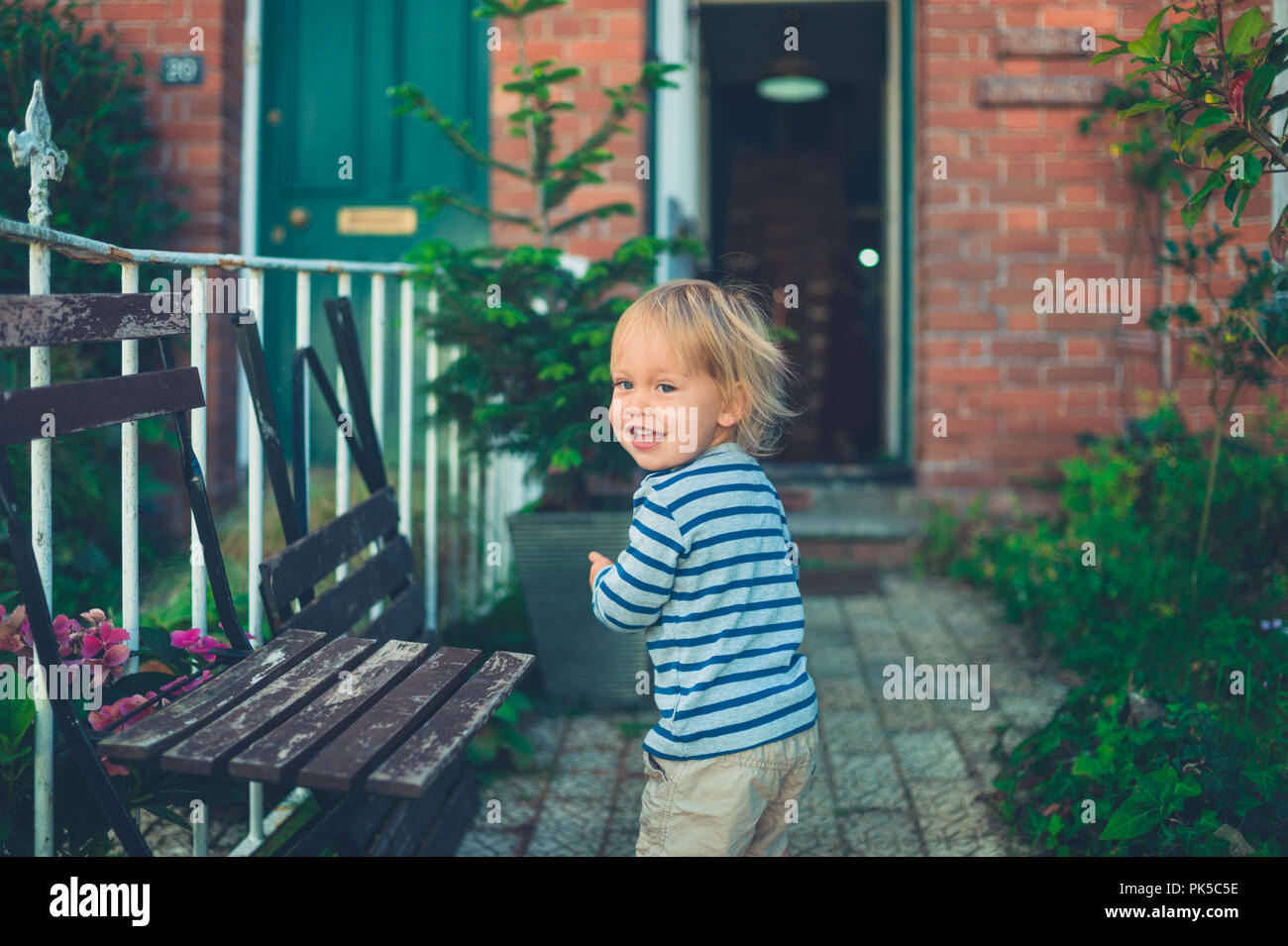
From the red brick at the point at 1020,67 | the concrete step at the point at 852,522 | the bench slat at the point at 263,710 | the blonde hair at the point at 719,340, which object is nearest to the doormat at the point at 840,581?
the concrete step at the point at 852,522

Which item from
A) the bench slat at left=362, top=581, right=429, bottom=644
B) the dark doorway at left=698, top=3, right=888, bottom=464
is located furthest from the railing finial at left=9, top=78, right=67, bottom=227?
the dark doorway at left=698, top=3, right=888, bottom=464

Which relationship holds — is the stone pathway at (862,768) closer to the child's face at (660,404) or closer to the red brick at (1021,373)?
the child's face at (660,404)

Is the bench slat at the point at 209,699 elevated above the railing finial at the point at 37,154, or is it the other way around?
the railing finial at the point at 37,154

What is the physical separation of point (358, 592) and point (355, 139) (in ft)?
11.5

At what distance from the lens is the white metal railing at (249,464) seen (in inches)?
65.8

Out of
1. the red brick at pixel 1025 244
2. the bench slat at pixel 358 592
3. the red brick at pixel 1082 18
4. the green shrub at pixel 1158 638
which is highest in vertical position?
the red brick at pixel 1082 18

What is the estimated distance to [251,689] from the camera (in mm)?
1645

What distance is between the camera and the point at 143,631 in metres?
1.92

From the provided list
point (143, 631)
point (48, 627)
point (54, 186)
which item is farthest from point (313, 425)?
point (48, 627)

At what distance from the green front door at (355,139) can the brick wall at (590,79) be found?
0.81 feet

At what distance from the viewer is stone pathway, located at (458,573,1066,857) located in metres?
2.46

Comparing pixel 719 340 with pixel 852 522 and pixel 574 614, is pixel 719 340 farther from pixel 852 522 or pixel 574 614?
pixel 852 522

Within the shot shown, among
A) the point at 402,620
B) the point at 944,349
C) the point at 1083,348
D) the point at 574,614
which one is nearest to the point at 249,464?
the point at 402,620

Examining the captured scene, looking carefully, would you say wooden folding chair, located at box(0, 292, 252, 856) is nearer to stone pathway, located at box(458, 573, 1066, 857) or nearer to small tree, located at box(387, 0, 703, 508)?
stone pathway, located at box(458, 573, 1066, 857)
